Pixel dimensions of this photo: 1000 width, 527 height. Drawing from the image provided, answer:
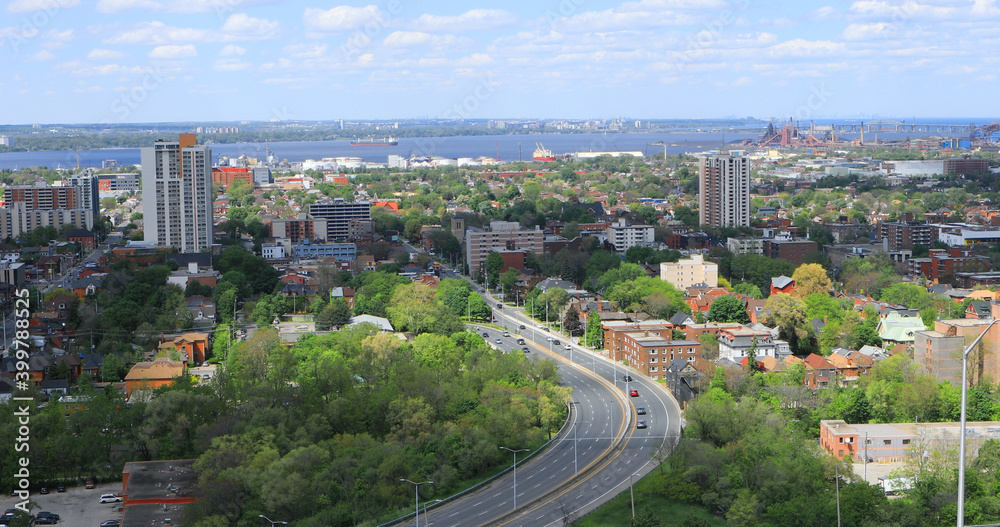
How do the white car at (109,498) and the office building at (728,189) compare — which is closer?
the white car at (109,498)

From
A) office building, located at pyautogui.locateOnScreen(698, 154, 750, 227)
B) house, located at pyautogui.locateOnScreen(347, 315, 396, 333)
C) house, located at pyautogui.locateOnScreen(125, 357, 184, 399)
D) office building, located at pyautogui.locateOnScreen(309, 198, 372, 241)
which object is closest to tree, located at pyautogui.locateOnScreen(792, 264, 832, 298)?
house, located at pyautogui.locateOnScreen(347, 315, 396, 333)

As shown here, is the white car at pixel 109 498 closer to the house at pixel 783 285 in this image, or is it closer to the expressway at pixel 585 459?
the expressway at pixel 585 459

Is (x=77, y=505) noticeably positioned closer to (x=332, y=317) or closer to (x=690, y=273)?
(x=332, y=317)

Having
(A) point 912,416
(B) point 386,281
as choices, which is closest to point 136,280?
(B) point 386,281

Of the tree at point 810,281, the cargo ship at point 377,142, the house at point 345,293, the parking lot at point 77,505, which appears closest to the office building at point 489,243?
the house at point 345,293

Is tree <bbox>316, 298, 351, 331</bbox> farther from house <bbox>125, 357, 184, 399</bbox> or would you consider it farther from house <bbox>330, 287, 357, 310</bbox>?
house <bbox>125, 357, 184, 399</bbox>

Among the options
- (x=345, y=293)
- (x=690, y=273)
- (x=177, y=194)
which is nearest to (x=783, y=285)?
(x=690, y=273)

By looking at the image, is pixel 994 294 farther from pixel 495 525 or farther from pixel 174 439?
pixel 174 439
